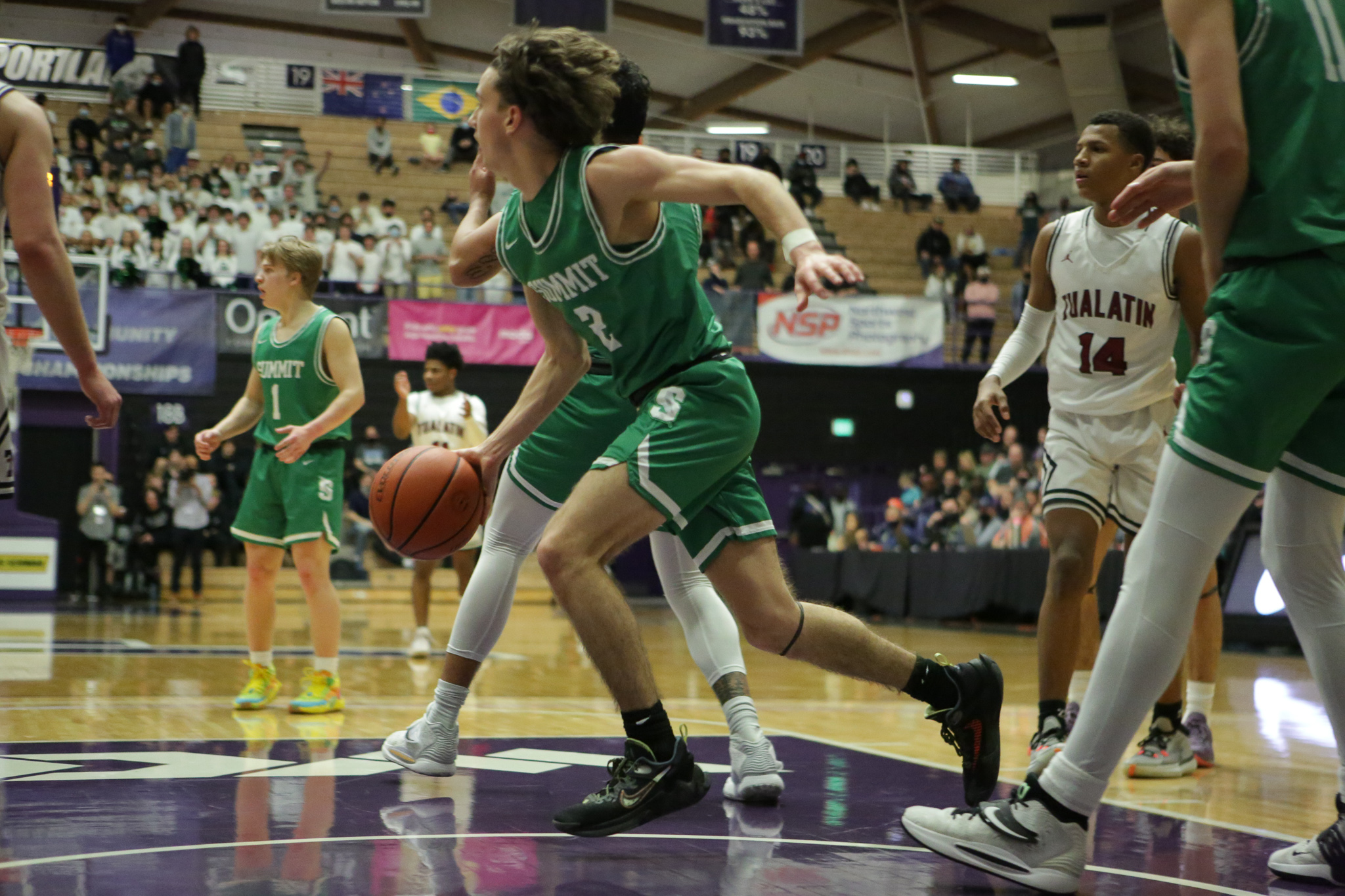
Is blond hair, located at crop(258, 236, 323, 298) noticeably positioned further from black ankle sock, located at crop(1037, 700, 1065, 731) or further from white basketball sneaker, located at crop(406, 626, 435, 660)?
black ankle sock, located at crop(1037, 700, 1065, 731)

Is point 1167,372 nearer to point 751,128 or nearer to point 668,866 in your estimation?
point 668,866

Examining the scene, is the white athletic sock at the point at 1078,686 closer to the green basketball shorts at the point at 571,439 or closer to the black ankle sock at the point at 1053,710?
the black ankle sock at the point at 1053,710

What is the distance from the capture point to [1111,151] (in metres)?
4.18

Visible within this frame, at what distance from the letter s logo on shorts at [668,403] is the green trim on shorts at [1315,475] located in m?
1.24

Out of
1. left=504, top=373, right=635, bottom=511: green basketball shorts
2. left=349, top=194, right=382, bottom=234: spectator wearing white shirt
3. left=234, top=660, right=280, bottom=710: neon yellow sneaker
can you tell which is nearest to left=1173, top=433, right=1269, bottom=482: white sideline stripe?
left=504, top=373, right=635, bottom=511: green basketball shorts

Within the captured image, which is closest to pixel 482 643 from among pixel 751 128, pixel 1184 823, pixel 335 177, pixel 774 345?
pixel 1184 823

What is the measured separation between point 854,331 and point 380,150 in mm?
8594

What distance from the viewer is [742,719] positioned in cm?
366

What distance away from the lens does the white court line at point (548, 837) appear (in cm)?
265

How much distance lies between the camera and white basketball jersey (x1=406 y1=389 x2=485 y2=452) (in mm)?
8031

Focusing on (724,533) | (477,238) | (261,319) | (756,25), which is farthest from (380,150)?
(724,533)

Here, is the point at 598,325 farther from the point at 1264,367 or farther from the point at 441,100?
the point at 441,100

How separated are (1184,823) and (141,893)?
95.3 inches

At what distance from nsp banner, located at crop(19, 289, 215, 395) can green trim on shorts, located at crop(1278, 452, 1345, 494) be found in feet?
46.7
